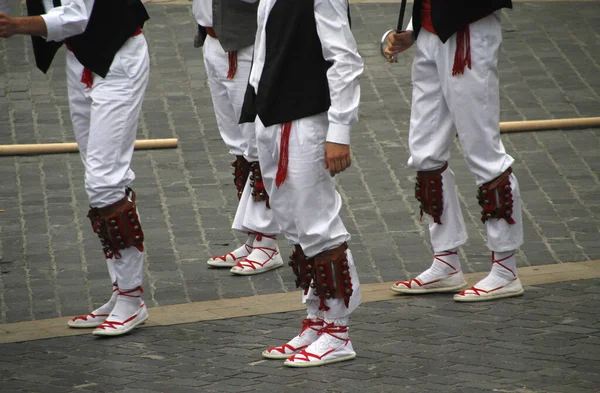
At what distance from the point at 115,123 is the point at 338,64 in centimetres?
140

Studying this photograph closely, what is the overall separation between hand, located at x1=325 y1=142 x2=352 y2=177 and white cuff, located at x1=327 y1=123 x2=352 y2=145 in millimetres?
20

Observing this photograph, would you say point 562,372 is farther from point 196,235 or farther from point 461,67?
point 196,235

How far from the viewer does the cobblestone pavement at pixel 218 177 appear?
7332 mm

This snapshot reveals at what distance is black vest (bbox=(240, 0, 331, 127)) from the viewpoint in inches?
220

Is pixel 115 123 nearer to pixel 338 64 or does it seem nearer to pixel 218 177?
pixel 338 64

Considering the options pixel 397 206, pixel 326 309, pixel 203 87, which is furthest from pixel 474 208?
pixel 203 87

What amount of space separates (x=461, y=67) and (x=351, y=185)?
7.78 feet

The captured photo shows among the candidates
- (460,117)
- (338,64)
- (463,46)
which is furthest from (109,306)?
(463,46)

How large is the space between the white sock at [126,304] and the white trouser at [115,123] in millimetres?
45

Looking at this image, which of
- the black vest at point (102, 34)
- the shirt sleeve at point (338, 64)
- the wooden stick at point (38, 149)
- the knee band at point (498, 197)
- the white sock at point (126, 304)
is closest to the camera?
the shirt sleeve at point (338, 64)

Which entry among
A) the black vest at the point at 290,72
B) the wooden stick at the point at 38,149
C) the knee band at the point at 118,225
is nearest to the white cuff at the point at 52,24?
the knee band at the point at 118,225

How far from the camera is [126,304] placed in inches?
254

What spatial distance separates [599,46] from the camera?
11625 millimetres

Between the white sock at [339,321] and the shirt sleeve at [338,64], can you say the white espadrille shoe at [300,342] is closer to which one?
the white sock at [339,321]
